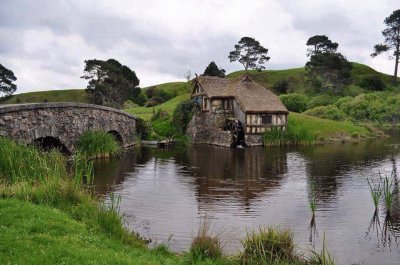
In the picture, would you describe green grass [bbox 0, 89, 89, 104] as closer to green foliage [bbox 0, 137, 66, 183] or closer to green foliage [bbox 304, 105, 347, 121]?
green foliage [bbox 304, 105, 347, 121]

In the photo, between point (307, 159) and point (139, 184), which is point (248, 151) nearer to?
point (307, 159)

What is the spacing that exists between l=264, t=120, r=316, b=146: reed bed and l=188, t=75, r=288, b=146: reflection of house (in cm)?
79

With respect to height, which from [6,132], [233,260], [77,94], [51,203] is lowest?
[233,260]

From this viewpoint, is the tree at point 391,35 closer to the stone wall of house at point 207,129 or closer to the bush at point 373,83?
the bush at point 373,83

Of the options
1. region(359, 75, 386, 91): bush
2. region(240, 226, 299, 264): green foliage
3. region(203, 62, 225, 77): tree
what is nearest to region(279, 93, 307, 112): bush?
region(203, 62, 225, 77): tree

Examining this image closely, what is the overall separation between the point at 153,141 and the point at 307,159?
19374 millimetres

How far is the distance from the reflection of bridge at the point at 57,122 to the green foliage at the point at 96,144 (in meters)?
0.54

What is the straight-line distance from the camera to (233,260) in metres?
11.9

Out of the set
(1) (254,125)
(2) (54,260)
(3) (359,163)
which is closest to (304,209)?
(2) (54,260)

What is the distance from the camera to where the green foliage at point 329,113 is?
6894 cm

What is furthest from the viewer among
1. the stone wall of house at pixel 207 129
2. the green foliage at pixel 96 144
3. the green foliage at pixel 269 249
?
the stone wall of house at pixel 207 129

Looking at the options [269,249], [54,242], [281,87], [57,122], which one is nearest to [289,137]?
[57,122]

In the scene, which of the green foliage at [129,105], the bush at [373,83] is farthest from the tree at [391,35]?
the green foliage at [129,105]

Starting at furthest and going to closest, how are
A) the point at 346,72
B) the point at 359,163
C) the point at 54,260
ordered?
the point at 346,72, the point at 359,163, the point at 54,260
